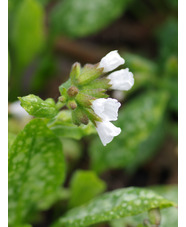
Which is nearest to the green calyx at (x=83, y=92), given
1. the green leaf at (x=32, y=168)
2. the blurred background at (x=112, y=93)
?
the green leaf at (x=32, y=168)

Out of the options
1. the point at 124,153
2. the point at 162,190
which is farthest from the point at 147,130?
the point at 162,190

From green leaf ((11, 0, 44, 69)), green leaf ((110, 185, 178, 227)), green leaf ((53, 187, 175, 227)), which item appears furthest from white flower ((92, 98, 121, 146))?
green leaf ((11, 0, 44, 69))

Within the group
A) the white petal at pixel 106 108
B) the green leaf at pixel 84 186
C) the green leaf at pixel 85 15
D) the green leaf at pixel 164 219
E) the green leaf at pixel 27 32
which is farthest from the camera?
the green leaf at pixel 85 15

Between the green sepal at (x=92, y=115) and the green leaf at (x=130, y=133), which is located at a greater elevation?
the green leaf at (x=130, y=133)

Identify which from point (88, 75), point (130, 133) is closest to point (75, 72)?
point (88, 75)

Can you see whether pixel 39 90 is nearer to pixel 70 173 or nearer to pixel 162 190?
pixel 70 173

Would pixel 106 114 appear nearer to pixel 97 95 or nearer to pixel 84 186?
pixel 97 95

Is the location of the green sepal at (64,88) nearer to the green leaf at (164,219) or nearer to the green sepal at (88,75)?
the green sepal at (88,75)
